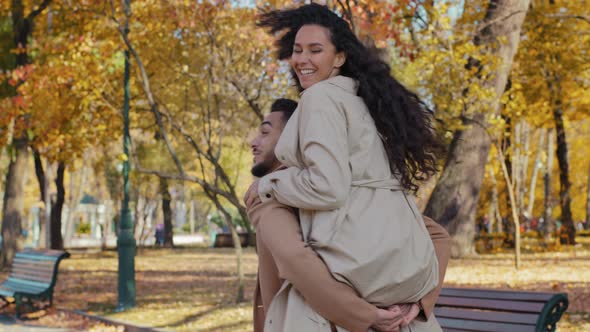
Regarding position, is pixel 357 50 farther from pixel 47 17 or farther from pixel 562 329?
pixel 47 17

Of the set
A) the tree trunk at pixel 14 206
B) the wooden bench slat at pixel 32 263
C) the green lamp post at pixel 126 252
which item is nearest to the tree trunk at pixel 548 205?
the tree trunk at pixel 14 206

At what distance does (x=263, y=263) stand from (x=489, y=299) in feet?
10.6

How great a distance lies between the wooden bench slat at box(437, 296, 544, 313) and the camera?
5629 millimetres

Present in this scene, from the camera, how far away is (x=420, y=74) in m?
12.5

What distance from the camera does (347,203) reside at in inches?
111

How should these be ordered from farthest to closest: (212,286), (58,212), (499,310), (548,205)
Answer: (58,212), (548,205), (212,286), (499,310)

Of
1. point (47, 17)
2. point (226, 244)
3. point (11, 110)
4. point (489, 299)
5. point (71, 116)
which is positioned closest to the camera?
point (489, 299)

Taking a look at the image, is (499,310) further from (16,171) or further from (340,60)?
(16,171)

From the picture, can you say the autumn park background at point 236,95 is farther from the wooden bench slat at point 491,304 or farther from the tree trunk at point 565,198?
the wooden bench slat at point 491,304

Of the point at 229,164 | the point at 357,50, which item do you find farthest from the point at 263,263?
the point at 229,164

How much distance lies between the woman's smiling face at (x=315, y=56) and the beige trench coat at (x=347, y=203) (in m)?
0.16

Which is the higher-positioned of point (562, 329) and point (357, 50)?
point (357, 50)

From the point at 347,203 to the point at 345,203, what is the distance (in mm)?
16

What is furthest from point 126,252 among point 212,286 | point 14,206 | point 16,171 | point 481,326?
point 16,171
